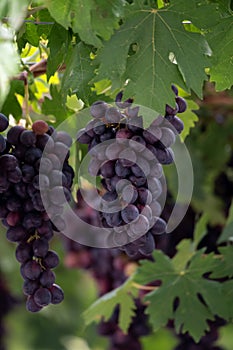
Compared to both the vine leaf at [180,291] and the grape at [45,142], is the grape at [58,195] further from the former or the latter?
the vine leaf at [180,291]

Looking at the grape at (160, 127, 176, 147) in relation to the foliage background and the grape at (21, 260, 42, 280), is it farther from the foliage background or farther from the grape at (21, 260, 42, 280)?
the grape at (21, 260, 42, 280)

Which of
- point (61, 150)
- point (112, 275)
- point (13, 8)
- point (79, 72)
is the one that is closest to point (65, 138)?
point (61, 150)

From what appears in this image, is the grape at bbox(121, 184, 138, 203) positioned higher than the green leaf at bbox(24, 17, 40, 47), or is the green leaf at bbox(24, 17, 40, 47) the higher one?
the green leaf at bbox(24, 17, 40, 47)

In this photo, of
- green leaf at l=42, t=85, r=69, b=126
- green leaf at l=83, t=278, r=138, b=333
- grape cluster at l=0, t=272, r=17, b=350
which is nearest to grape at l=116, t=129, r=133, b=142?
green leaf at l=42, t=85, r=69, b=126

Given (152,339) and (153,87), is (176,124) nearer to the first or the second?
(153,87)

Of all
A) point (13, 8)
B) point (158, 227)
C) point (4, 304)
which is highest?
point (13, 8)

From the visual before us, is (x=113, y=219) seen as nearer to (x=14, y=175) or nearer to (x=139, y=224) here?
(x=139, y=224)
